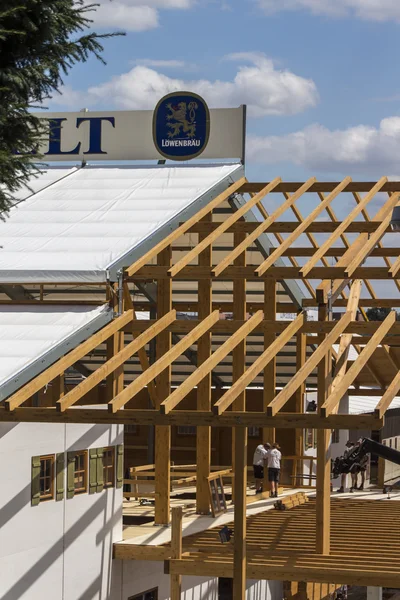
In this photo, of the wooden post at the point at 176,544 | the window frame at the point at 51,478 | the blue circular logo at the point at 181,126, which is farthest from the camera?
the blue circular logo at the point at 181,126

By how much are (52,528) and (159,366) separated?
437cm

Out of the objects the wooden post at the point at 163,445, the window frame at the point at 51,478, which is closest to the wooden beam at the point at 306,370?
the wooden post at the point at 163,445

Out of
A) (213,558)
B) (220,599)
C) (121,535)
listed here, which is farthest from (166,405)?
(220,599)

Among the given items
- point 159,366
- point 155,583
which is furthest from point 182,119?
point 155,583

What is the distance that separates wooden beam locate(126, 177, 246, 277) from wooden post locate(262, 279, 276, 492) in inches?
90.9

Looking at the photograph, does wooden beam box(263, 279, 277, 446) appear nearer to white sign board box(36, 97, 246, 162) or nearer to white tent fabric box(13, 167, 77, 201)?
white sign board box(36, 97, 246, 162)

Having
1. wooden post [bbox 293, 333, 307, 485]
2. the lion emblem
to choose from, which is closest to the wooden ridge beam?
wooden post [bbox 293, 333, 307, 485]

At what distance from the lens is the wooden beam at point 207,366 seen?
18.3m

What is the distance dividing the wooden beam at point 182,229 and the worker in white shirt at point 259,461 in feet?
20.6

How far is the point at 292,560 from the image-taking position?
69.1 ft

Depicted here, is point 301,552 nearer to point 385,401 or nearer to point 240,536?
point 240,536

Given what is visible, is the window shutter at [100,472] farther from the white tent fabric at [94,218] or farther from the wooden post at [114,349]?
the white tent fabric at [94,218]

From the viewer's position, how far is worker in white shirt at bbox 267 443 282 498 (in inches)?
1113

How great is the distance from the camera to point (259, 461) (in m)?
29.5
